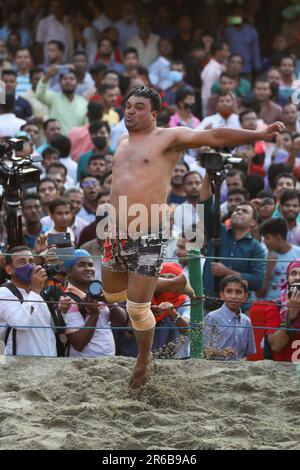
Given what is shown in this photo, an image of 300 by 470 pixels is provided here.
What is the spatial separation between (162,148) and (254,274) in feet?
8.16

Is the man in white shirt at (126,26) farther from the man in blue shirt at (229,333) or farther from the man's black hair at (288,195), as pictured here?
the man in blue shirt at (229,333)

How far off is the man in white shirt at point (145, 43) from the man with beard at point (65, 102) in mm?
2460

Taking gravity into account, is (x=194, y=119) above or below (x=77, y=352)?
above

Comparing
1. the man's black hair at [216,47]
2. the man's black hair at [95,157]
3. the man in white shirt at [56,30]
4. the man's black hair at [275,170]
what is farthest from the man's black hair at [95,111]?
the man in white shirt at [56,30]

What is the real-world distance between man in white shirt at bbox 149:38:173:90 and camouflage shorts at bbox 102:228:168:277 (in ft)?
27.3

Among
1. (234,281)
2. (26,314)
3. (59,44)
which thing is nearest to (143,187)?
(26,314)

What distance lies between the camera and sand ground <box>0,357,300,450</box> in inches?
234

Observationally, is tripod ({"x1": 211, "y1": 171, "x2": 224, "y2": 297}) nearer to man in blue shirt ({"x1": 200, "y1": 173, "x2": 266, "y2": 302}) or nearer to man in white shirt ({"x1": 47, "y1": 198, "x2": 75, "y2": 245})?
man in blue shirt ({"x1": 200, "y1": 173, "x2": 266, "y2": 302})

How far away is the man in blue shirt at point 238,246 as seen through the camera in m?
8.62

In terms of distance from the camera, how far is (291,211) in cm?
984

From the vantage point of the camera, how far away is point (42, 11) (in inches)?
634

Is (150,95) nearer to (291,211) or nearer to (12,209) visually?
(12,209)

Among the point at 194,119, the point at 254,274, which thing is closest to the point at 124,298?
the point at 254,274

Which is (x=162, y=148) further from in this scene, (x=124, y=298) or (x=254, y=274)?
(x=254, y=274)
